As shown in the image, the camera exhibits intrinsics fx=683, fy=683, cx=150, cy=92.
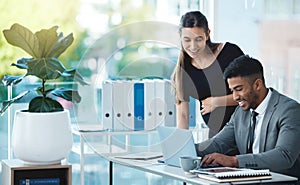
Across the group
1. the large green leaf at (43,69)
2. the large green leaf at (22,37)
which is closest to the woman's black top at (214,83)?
the large green leaf at (43,69)

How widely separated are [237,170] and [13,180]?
1.60 metres

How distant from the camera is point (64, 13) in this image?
207 inches

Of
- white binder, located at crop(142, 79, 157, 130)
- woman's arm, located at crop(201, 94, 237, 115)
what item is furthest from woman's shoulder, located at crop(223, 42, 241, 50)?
white binder, located at crop(142, 79, 157, 130)

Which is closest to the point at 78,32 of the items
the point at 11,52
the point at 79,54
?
the point at 79,54

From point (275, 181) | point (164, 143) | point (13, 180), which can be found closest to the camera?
point (275, 181)

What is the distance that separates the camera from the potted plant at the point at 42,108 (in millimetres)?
4465

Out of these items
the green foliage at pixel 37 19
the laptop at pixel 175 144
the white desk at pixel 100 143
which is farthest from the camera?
the green foliage at pixel 37 19

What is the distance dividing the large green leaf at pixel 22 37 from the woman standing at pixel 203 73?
103 cm

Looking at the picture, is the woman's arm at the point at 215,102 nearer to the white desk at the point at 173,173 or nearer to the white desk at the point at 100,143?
the white desk at the point at 100,143

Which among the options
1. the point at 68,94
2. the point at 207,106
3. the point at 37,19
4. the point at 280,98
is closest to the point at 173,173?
the point at 280,98

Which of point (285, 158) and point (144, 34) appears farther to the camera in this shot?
point (144, 34)

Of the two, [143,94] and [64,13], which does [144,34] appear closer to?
[143,94]

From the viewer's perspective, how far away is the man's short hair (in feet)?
14.9

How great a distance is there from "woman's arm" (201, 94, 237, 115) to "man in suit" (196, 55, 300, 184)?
15 centimetres
